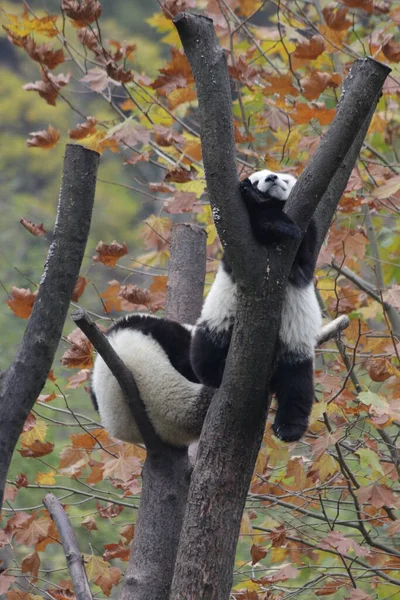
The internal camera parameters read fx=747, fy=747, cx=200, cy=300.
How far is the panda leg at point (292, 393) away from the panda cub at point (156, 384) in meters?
0.52

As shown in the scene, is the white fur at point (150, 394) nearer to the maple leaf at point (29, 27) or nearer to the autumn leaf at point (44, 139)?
the autumn leaf at point (44, 139)

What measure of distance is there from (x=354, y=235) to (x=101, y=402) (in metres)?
1.63

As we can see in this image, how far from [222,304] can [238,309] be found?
83 centimetres

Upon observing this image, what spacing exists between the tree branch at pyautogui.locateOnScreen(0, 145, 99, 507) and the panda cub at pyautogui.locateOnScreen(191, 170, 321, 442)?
0.83 meters

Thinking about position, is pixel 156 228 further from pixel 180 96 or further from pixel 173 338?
pixel 173 338

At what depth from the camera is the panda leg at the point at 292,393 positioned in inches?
123

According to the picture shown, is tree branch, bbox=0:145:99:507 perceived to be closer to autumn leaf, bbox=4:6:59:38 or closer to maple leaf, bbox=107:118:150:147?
maple leaf, bbox=107:118:150:147

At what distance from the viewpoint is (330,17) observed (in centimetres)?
377

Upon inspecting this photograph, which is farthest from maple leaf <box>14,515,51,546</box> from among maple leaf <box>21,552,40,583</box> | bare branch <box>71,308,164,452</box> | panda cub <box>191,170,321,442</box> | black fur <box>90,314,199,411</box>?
panda cub <box>191,170,321,442</box>

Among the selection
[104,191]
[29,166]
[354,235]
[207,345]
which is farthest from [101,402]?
[29,166]

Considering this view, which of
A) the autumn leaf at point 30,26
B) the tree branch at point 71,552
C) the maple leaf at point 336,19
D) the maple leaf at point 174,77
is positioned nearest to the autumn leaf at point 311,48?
the maple leaf at point 336,19

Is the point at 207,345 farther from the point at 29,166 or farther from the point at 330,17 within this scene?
the point at 29,166

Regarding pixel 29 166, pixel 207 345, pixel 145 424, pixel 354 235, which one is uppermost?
pixel 29 166

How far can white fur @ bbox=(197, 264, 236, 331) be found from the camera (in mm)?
3244
